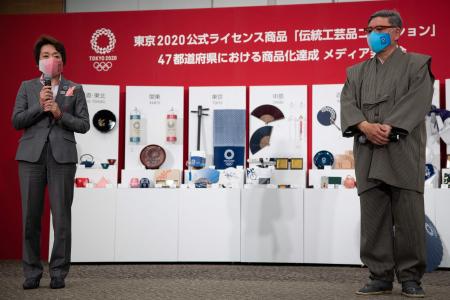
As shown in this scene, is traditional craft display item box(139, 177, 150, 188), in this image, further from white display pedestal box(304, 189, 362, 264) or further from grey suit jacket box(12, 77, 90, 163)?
grey suit jacket box(12, 77, 90, 163)

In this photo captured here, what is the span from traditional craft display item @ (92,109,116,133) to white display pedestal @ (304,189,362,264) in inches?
79.6

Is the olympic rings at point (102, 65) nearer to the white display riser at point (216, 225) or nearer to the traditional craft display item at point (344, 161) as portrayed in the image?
the white display riser at point (216, 225)

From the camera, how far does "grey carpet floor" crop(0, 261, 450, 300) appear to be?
3258 millimetres

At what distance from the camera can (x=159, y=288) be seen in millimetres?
3539

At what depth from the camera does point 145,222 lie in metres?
5.32

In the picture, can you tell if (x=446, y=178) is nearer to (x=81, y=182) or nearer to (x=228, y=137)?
(x=228, y=137)

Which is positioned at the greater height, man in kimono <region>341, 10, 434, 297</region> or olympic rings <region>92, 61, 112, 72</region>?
olympic rings <region>92, 61, 112, 72</region>

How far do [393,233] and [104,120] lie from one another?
3.35 metres

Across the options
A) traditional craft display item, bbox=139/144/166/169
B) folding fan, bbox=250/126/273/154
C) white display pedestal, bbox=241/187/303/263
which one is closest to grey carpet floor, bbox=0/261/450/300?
white display pedestal, bbox=241/187/303/263

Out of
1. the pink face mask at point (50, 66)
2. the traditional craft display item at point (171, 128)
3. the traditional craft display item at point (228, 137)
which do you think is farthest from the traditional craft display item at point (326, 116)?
the pink face mask at point (50, 66)

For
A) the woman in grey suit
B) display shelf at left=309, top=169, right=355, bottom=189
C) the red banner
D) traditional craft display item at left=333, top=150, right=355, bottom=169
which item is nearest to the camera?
the woman in grey suit

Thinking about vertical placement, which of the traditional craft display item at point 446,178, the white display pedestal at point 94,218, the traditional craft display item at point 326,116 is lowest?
the white display pedestal at point 94,218

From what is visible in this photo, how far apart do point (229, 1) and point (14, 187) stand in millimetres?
2895

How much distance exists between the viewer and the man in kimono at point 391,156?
3.20m
